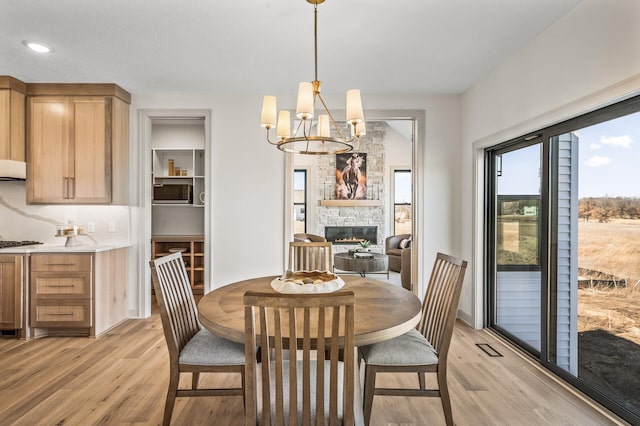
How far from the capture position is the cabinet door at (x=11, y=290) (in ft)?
10.8

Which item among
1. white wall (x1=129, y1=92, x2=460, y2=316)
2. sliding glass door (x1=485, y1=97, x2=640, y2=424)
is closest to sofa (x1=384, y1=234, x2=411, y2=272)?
white wall (x1=129, y1=92, x2=460, y2=316)

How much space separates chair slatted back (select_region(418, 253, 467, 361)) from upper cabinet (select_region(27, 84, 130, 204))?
3.29 meters

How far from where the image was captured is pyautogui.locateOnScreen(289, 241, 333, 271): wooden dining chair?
2.97 metres

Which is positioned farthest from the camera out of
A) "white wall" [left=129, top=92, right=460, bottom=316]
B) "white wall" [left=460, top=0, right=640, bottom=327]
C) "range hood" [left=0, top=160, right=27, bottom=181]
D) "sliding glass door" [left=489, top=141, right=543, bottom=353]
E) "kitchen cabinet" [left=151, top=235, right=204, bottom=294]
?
"kitchen cabinet" [left=151, top=235, right=204, bottom=294]

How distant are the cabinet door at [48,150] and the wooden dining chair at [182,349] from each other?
2510mm

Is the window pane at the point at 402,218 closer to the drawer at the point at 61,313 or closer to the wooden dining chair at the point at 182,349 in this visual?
the drawer at the point at 61,313

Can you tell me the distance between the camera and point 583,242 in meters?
2.39

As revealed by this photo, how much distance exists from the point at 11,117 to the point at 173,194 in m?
1.96

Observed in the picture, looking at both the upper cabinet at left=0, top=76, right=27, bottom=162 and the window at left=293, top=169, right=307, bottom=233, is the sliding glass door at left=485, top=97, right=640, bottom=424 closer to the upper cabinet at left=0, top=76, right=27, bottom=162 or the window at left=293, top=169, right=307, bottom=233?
the upper cabinet at left=0, top=76, right=27, bottom=162

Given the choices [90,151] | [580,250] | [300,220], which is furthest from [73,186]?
[300,220]

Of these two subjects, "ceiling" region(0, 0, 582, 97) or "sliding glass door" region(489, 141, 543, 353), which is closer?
"ceiling" region(0, 0, 582, 97)

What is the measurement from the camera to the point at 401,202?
25.6 ft

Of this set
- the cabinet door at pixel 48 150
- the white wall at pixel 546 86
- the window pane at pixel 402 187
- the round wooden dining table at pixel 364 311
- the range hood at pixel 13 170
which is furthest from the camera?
the window pane at pixel 402 187

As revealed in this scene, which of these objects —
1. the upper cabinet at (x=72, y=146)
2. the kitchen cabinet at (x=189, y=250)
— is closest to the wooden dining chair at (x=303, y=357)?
the upper cabinet at (x=72, y=146)
